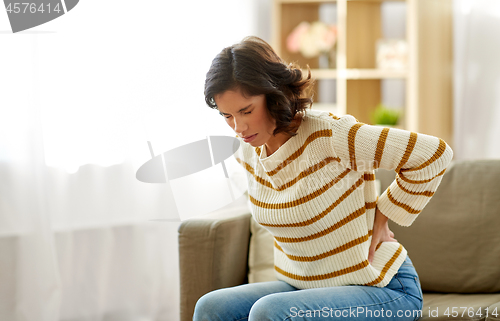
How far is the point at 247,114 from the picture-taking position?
1.06 m

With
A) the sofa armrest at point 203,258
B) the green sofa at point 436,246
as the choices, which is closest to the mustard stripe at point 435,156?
the green sofa at point 436,246

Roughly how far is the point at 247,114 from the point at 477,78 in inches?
65.0

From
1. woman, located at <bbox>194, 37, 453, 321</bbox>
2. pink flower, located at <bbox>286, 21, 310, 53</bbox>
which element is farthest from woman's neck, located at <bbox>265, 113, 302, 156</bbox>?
pink flower, located at <bbox>286, 21, 310, 53</bbox>

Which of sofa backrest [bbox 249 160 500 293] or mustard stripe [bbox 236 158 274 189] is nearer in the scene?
mustard stripe [bbox 236 158 274 189]

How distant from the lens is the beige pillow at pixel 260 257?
1481 mm

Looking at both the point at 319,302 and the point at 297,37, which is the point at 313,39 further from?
the point at 319,302

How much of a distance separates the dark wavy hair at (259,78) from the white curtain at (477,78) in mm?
1506

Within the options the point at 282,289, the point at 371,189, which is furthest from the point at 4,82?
the point at 371,189

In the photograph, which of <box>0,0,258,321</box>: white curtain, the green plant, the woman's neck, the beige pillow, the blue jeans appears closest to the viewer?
the blue jeans

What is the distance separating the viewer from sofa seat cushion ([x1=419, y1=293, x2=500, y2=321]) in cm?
121

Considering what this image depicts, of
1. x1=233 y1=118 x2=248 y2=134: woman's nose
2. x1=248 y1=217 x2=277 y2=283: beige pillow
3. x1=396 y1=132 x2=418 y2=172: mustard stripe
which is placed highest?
x1=233 y1=118 x2=248 y2=134: woman's nose

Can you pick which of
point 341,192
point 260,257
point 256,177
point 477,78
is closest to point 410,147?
point 341,192

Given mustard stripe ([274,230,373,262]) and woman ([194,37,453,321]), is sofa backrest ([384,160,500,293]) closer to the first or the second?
woman ([194,37,453,321])

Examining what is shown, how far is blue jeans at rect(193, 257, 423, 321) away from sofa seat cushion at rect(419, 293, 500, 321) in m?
0.10
